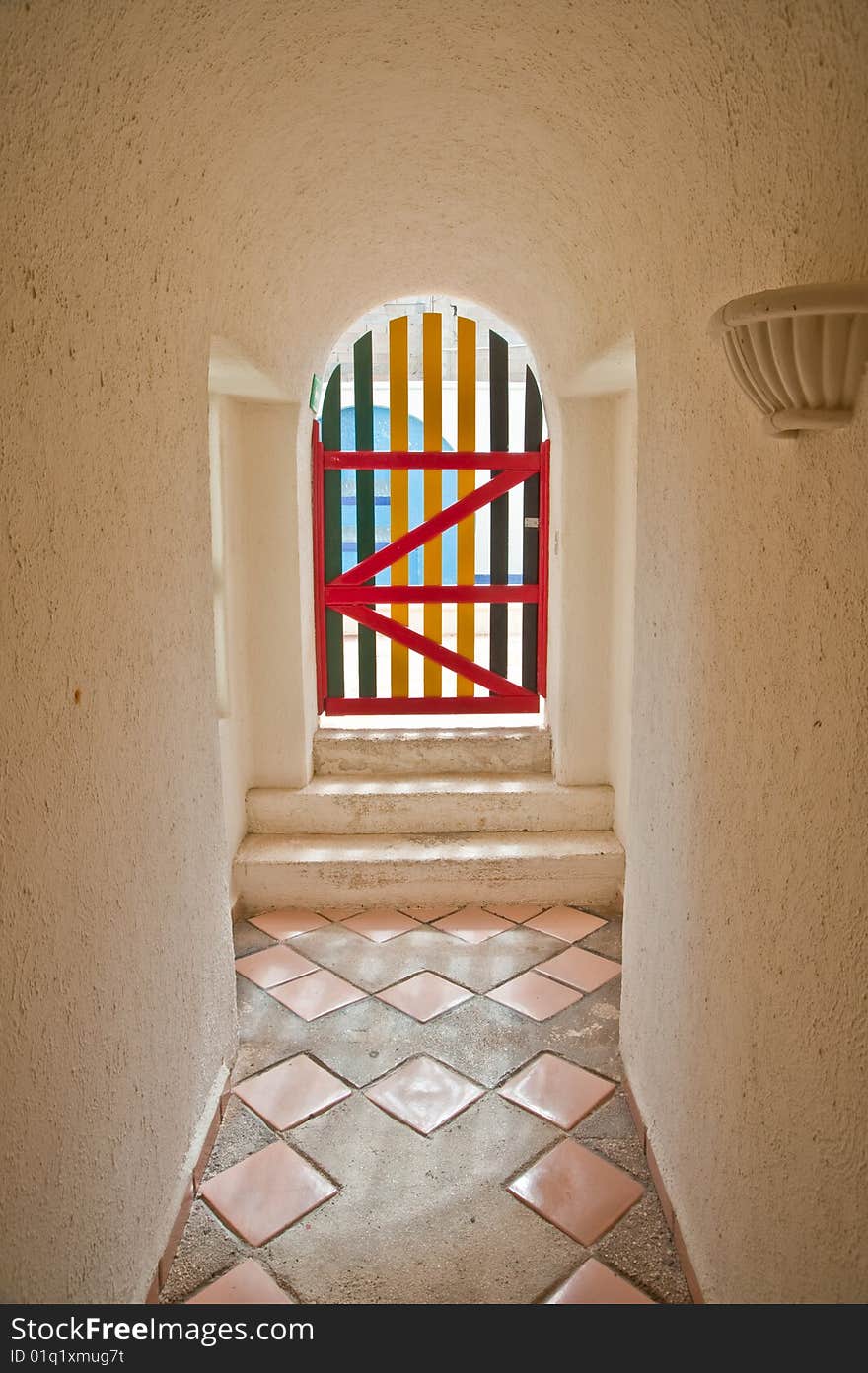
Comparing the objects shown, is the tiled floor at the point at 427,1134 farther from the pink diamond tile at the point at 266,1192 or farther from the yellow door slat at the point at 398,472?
the yellow door slat at the point at 398,472

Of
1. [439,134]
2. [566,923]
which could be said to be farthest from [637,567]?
[566,923]

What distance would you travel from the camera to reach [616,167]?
1.86 meters

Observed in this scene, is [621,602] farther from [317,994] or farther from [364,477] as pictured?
[317,994]

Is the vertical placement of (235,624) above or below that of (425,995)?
above

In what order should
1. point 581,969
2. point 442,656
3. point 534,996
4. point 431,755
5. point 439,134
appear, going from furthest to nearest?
point 442,656
point 431,755
point 581,969
point 534,996
point 439,134

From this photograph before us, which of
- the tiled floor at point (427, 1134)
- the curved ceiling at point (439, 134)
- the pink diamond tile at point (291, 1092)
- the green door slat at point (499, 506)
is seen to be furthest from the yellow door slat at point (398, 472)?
the pink diamond tile at point (291, 1092)

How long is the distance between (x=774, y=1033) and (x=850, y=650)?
59cm

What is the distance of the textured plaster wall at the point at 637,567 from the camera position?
3.65 feet

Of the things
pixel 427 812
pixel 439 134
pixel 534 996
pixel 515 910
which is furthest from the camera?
pixel 427 812

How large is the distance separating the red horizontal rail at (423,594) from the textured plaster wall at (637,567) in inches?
76.9

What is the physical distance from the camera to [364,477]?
430cm

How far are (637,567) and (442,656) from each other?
2.28 m

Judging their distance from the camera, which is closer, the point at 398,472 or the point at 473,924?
the point at 473,924
